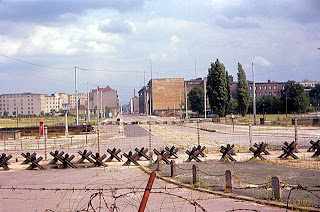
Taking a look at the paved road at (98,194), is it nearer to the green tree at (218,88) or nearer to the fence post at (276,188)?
the fence post at (276,188)

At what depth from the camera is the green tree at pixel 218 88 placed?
89.1 metres

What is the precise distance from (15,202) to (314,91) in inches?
6308

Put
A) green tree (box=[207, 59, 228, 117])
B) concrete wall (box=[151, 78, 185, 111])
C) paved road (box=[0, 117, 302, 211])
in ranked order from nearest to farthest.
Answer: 1. paved road (box=[0, 117, 302, 211])
2. green tree (box=[207, 59, 228, 117])
3. concrete wall (box=[151, 78, 185, 111])

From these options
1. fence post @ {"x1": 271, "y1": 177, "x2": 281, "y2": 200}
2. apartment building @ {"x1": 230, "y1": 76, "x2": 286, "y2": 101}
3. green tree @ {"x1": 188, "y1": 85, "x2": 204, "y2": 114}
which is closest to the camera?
fence post @ {"x1": 271, "y1": 177, "x2": 281, "y2": 200}

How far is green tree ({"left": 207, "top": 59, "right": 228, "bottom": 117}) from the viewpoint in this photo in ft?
292

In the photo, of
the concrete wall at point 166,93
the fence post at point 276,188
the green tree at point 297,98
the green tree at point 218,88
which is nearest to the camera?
the fence post at point 276,188

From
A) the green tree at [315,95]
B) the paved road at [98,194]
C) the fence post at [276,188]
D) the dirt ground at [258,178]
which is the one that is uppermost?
the green tree at [315,95]

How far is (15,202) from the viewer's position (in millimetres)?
11719

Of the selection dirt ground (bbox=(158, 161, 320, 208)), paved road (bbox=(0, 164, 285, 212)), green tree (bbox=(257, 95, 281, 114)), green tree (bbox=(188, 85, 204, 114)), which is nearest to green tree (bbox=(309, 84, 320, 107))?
green tree (bbox=(257, 95, 281, 114))

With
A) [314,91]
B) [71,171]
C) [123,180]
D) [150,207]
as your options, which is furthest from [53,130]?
[314,91]

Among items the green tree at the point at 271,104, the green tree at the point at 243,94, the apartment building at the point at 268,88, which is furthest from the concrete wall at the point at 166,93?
the green tree at the point at 243,94

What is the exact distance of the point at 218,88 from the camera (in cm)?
8962

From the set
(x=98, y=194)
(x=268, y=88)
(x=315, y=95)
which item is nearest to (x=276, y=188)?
(x=98, y=194)

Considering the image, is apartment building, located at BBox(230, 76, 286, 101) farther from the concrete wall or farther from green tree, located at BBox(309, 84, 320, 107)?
the concrete wall
